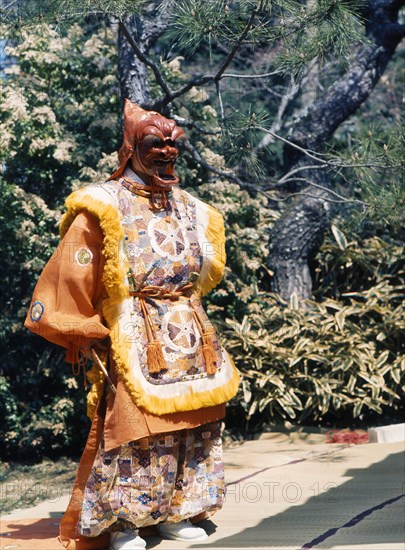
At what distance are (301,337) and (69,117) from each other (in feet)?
7.18

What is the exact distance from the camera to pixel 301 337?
6523mm

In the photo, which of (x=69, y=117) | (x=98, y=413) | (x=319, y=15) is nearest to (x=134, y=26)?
(x=69, y=117)

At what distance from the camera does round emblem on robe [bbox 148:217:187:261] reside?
3.66 m

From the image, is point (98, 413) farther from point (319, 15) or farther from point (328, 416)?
point (328, 416)

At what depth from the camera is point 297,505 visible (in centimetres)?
426

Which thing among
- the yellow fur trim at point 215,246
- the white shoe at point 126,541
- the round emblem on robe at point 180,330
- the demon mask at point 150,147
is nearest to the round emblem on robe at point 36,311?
the round emblem on robe at point 180,330

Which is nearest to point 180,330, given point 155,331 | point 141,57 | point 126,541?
point 155,331

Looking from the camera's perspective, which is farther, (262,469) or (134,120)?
(262,469)

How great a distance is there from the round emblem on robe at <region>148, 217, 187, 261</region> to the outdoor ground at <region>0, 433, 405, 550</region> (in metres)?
1.14

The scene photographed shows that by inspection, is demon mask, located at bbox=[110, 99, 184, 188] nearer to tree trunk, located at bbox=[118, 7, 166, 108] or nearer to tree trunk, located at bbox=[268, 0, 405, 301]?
tree trunk, located at bbox=[118, 7, 166, 108]

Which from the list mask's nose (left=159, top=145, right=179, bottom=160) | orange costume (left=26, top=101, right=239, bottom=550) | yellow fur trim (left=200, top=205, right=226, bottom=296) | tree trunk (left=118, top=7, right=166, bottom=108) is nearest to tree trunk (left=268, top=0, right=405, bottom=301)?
tree trunk (left=118, top=7, right=166, bottom=108)

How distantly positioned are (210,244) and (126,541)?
1.24 metres

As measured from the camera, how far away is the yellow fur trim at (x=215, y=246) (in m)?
3.93

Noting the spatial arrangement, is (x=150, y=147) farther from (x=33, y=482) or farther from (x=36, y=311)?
(x=33, y=482)
